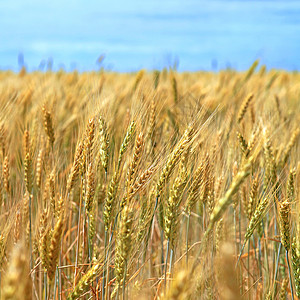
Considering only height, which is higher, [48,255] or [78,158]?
[78,158]

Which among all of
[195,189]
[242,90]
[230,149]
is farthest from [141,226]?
[242,90]

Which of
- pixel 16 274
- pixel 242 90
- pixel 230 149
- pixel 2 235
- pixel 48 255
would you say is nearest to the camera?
pixel 16 274

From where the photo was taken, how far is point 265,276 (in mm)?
2051

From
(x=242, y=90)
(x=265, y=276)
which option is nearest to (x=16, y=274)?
(x=265, y=276)

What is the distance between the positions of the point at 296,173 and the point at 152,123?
0.65m

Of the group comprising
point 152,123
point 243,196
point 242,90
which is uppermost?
point 242,90

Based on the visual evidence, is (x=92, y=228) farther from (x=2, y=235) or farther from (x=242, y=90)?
(x=242, y=90)

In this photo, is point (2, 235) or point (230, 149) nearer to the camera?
point (2, 235)

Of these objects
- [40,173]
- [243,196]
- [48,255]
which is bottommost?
[48,255]

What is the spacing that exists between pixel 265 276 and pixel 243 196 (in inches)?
20.4

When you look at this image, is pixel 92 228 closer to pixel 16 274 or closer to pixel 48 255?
pixel 48 255

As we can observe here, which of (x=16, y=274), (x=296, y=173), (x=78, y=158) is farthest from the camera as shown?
(x=296, y=173)

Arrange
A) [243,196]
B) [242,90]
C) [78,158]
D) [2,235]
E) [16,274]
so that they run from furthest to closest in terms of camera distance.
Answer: [242,90], [243,196], [78,158], [2,235], [16,274]

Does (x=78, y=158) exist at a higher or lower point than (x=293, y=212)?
higher
